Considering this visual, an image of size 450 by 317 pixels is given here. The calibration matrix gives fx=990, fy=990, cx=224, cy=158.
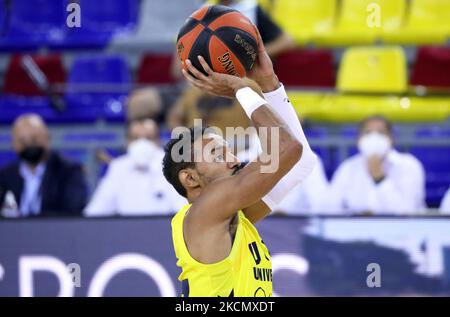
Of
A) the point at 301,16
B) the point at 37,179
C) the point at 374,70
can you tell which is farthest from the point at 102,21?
the point at 37,179

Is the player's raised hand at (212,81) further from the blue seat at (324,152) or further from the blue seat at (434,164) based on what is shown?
the blue seat at (434,164)

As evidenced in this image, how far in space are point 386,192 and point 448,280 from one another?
100 cm

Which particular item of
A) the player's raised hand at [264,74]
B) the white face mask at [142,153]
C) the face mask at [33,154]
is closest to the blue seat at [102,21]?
the face mask at [33,154]

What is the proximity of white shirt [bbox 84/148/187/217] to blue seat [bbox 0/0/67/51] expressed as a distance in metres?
3.39

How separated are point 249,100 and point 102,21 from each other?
22.3ft

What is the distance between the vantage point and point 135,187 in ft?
24.6

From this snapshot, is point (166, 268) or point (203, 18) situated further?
point (166, 268)

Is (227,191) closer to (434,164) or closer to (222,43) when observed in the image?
(222,43)

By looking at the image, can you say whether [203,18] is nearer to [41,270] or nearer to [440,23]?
[41,270]

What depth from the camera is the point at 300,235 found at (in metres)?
6.62

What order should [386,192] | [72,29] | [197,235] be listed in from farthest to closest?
[72,29], [386,192], [197,235]

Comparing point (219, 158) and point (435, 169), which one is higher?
point (435, 169)

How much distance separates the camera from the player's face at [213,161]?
423cm

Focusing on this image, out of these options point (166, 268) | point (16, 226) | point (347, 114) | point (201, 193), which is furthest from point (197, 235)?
point (347, 114)
